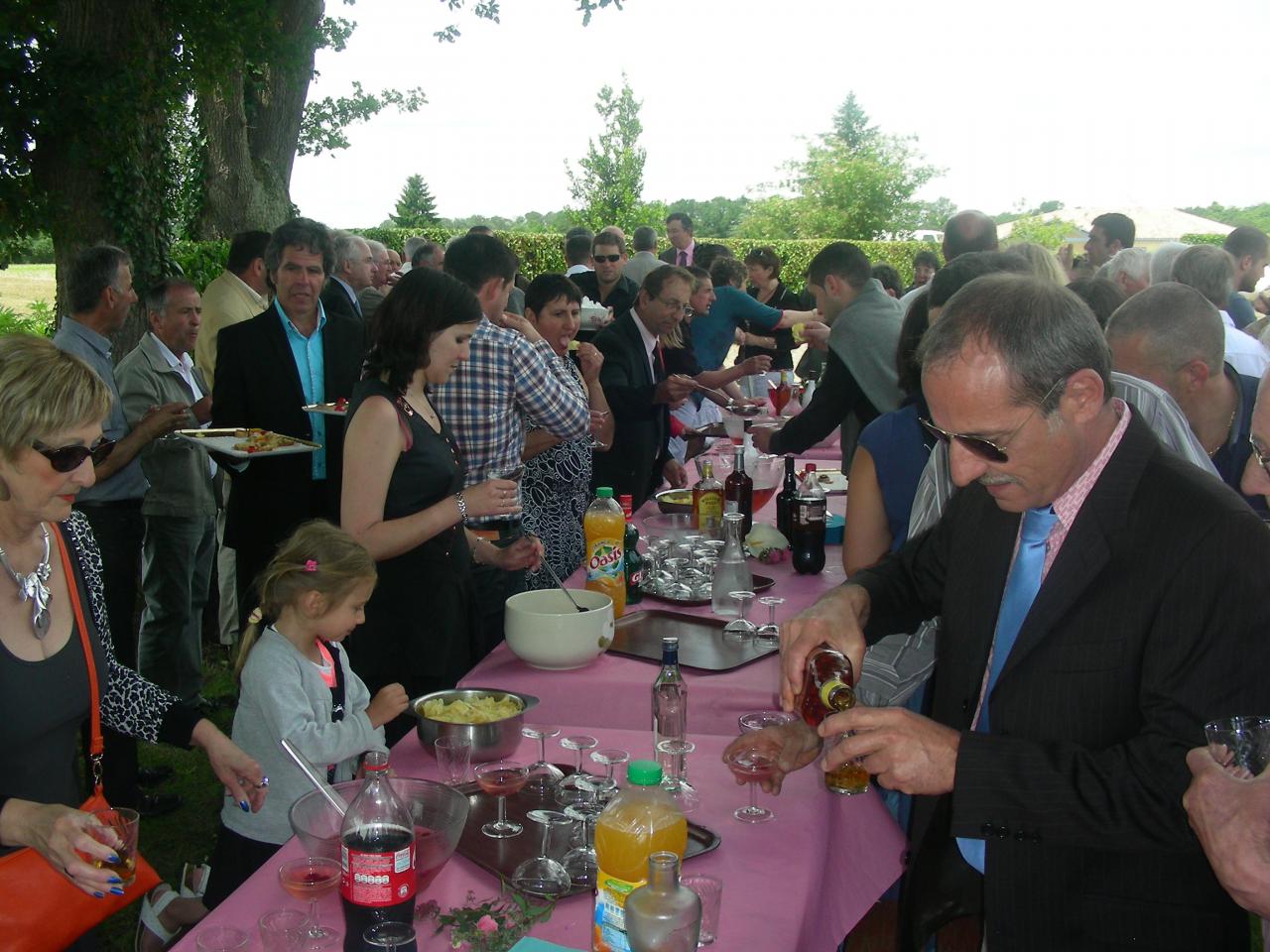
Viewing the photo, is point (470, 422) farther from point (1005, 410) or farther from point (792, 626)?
point (1005, 410)

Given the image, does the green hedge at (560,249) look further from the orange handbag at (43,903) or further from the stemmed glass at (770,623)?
the orange handbag at (43,903)

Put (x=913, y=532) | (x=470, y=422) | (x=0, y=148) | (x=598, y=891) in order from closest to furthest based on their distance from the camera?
(x=598, y=891), (x=913, y=532), (x=470, y=422), (x=0, y=148)

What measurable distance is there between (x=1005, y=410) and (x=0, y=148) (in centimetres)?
765

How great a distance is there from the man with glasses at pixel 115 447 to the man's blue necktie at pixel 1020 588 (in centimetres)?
315

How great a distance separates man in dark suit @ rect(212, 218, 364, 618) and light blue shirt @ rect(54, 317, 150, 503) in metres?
0.38

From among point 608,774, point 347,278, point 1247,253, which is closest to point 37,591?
point 608,774

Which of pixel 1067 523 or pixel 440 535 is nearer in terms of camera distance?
pixel 1067 523

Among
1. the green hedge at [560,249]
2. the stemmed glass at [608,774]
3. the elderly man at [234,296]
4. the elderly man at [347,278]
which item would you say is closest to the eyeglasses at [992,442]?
the stemmed glass at [608,774]

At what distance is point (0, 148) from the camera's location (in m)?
7.15

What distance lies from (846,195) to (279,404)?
40.9 m

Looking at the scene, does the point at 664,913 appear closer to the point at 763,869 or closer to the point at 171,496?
the point at 763,869

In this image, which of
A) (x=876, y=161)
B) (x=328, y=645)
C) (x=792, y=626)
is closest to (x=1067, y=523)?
(x=792, y=626)

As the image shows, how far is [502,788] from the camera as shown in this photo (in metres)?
1.81

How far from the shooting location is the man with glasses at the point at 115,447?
3906 millimetres
